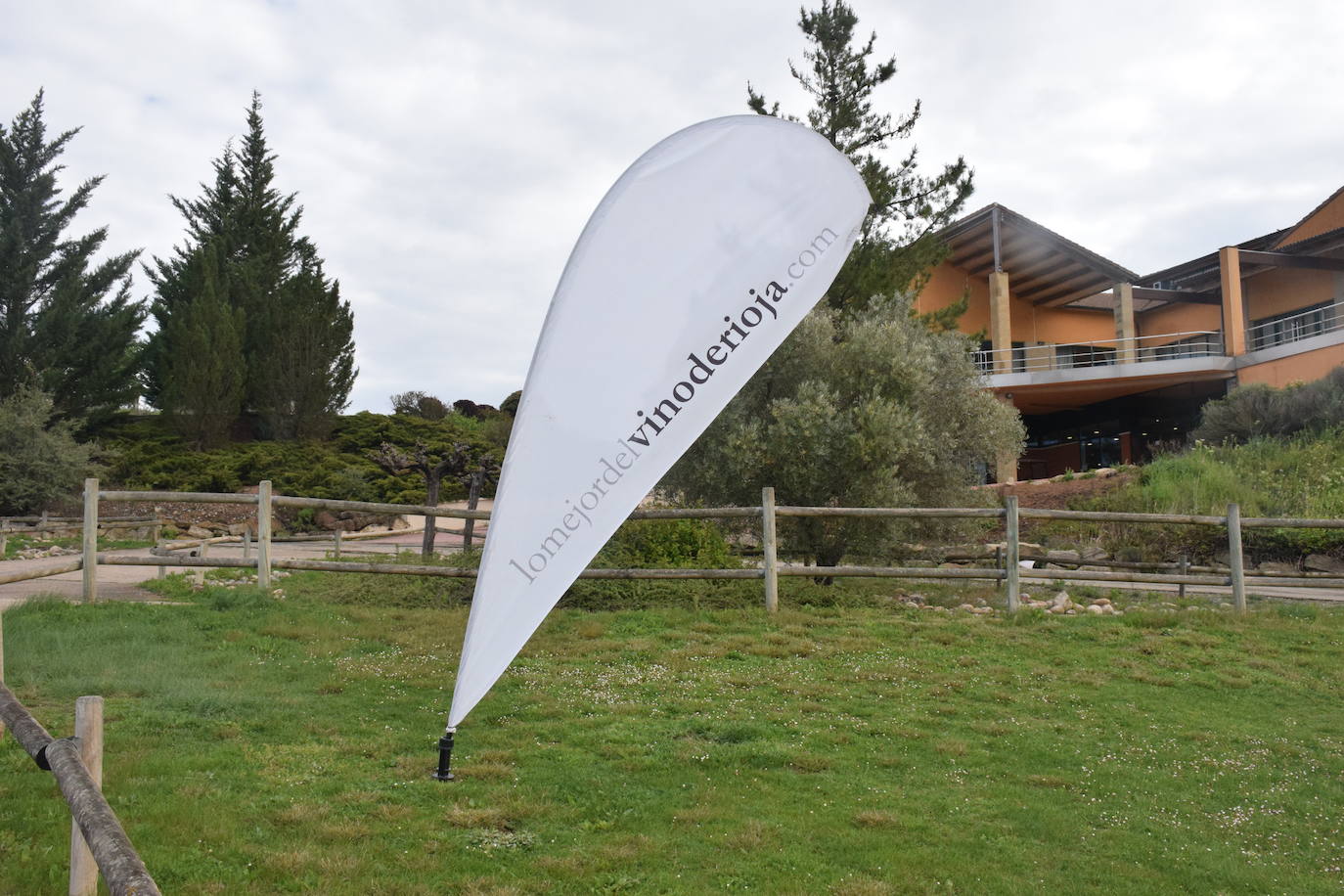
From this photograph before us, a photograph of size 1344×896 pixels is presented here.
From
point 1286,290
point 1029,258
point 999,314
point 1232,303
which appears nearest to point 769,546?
point 999,314

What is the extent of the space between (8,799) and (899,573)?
25.2 feet

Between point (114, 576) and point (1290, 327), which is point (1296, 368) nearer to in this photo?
point (1290, 327)

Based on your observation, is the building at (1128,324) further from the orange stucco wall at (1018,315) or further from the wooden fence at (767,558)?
the wooden fence at (767,558)

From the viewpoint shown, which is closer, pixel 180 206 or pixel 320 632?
pixel 320 632

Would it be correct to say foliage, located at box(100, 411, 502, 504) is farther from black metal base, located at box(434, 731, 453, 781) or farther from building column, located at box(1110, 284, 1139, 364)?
black metal base, located at box(434, 731, 453, 781)

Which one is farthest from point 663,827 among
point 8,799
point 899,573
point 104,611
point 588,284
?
point 104,611

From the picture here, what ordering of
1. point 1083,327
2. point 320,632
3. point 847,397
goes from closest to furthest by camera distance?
1. point 320,632
2. point 847,397
3. point 1083,327

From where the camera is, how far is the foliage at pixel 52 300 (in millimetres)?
27922

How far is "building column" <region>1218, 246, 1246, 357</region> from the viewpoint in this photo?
2817cm

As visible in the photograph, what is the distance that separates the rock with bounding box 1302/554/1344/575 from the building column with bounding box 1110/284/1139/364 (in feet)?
50.1

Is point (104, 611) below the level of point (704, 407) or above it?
below

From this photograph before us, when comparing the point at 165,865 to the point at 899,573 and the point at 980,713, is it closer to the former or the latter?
the point at 980,713

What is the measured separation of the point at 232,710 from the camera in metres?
5.85

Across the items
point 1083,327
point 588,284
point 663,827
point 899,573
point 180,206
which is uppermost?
point 180,206
